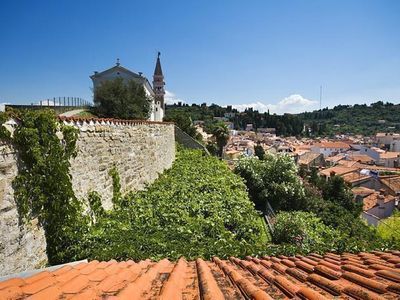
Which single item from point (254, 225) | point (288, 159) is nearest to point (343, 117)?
point (288, 159)

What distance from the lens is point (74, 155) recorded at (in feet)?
21.0

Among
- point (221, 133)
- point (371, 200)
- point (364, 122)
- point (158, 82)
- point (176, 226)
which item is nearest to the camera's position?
point (176, 226)

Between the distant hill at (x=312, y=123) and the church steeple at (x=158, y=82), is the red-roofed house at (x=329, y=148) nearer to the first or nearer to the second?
the distant hill at (x=312, y=123)

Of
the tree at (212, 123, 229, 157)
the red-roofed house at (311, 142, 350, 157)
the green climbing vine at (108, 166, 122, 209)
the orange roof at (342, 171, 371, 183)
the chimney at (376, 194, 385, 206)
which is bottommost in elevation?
the chimney at (376, 194, 385, 206)

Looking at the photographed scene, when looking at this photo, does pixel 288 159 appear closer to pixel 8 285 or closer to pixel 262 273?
pixel 262 273

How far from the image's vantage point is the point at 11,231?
4.54m

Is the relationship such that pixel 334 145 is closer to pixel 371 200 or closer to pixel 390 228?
pixel 371 200

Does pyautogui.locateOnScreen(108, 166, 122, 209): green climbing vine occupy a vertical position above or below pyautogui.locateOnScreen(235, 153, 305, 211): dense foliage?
above

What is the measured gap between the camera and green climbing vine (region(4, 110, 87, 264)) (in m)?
4.86

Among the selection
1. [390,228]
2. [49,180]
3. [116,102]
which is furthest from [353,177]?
[49,180]

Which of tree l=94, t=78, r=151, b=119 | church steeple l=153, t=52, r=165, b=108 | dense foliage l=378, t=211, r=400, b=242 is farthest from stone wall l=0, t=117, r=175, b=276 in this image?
church steeple l=153, t=52, r=165, b=108

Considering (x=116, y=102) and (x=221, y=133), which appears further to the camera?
(x=221, y=133)

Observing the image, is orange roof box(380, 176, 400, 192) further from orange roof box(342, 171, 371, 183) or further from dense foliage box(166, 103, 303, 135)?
dense foliage box(166, 103, 303, 135)

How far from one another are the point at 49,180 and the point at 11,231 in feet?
3.64
